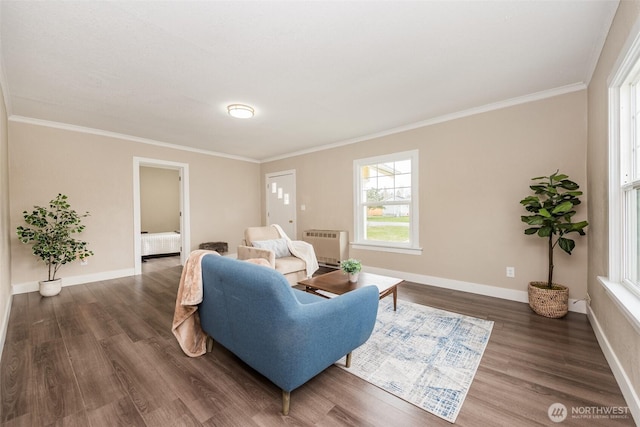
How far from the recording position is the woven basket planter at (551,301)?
2.61 metres

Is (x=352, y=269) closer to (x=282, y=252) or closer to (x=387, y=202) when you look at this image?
(x=282, y=252)

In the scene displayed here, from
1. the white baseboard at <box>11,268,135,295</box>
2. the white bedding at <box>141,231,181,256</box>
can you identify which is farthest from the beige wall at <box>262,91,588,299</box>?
the white bedding at <box>141,231,181,256</box>

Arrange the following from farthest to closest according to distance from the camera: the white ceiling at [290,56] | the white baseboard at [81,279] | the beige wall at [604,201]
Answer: the white baseboard at [81,279]
the white ceiling at [290,56]
the beige wall at [604,201]

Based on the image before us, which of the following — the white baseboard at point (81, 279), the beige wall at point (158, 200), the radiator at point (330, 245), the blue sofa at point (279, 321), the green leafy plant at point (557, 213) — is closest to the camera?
the blue sofa at point (279, 321)

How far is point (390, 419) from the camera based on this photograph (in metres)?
1.42

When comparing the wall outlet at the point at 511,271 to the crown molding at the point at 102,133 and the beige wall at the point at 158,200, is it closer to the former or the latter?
the crown molding at the point at 102,133

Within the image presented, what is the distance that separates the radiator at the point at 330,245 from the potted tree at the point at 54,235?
362 centimetres

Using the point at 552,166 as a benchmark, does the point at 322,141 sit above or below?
above

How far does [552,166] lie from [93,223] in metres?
6.33

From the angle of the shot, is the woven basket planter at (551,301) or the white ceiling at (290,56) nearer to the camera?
the white ceiling at (290,56)

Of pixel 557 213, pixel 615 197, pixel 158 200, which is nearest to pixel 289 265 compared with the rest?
pixel 557 213

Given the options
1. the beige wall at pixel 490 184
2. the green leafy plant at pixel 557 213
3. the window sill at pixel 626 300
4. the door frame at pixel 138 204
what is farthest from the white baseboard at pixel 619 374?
the door frame at pixel 138 204

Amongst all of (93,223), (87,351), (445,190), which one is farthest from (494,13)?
(93,223)

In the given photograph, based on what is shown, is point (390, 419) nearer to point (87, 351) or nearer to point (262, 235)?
point (87, 351)
